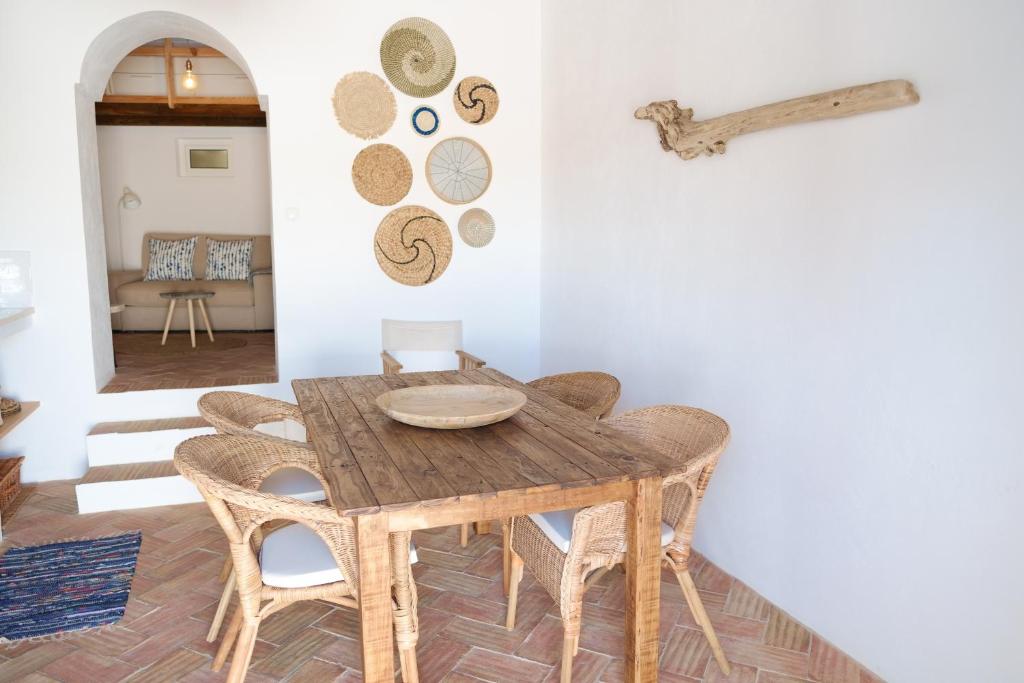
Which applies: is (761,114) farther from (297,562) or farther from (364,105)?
(364,105)

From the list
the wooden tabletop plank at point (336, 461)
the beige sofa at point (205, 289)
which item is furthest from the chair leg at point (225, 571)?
the beige sofa at point (205, 289)

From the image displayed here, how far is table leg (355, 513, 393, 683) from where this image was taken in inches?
62.4

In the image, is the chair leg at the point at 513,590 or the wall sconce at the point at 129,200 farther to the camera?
the wall sconce at the point at 129,200

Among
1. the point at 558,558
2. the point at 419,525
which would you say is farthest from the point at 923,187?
the point at 419,525

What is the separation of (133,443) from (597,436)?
2896 millimetres

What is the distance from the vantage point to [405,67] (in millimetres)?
4312

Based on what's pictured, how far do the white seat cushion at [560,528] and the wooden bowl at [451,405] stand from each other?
1.10 feet

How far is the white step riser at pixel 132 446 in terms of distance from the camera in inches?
151

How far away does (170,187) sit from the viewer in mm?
7734

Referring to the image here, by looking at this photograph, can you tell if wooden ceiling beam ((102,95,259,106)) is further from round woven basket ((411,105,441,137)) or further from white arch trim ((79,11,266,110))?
round woven basket ((411,105,441,137))

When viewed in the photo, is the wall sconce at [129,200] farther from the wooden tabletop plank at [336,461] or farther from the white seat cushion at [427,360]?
the wooden tabletop plank at [336,461]

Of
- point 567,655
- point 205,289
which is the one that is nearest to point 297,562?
point 567,655

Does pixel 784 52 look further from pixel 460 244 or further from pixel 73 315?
pixel 73 315

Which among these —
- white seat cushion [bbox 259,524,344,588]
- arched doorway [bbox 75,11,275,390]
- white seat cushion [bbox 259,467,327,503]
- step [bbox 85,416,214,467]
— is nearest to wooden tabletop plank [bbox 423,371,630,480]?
white seat cushion [bbox 259,524,344,588]
